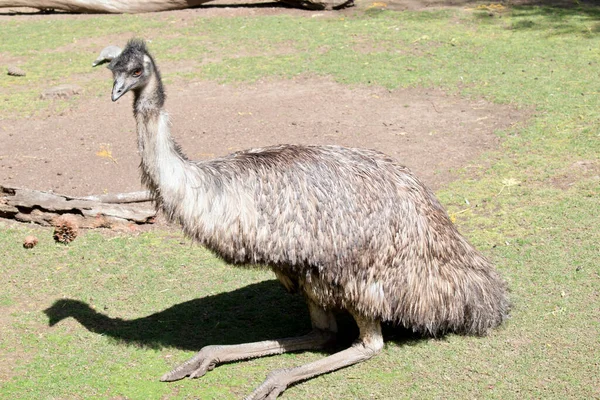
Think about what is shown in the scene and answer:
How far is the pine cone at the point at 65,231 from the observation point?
574 centimetres

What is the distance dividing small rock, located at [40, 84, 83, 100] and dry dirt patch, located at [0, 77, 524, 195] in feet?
1.19

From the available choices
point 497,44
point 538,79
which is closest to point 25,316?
point 538,79

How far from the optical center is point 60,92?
8516 millimetres

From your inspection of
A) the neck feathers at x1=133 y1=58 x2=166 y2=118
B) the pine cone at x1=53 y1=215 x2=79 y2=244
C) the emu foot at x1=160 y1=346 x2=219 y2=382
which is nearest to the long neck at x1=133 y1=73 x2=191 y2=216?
the neck feathers at x1=133 y1=58 x2=166 y2=118

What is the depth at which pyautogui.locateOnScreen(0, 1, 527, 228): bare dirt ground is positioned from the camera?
6.76m

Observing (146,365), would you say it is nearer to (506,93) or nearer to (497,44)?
(506,93)

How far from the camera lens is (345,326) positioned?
4848 mm

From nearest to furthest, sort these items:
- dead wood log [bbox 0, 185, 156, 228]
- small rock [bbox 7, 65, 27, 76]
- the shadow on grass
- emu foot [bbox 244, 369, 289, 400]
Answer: emu foot [bbox 244, 369, 289, 400], the shadow on grass, dead wood log [bbox 0, 185, 156, 228], small rock [bbox 7, 65, 27, 76]

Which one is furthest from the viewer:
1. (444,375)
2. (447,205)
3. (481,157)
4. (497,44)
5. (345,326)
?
(497,44)

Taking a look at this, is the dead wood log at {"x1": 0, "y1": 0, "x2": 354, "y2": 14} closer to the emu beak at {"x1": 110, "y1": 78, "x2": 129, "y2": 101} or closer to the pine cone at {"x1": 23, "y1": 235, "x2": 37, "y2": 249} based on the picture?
the pine cone at {"x1": 23, "y1": 235, "x2": 37, "y2": 249}

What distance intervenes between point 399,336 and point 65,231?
2.45 m

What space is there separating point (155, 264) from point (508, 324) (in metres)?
2.26

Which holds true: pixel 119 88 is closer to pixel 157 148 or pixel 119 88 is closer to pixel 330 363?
pixel 157 148

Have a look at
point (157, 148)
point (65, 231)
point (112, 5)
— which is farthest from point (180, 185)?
point (112, 5)
